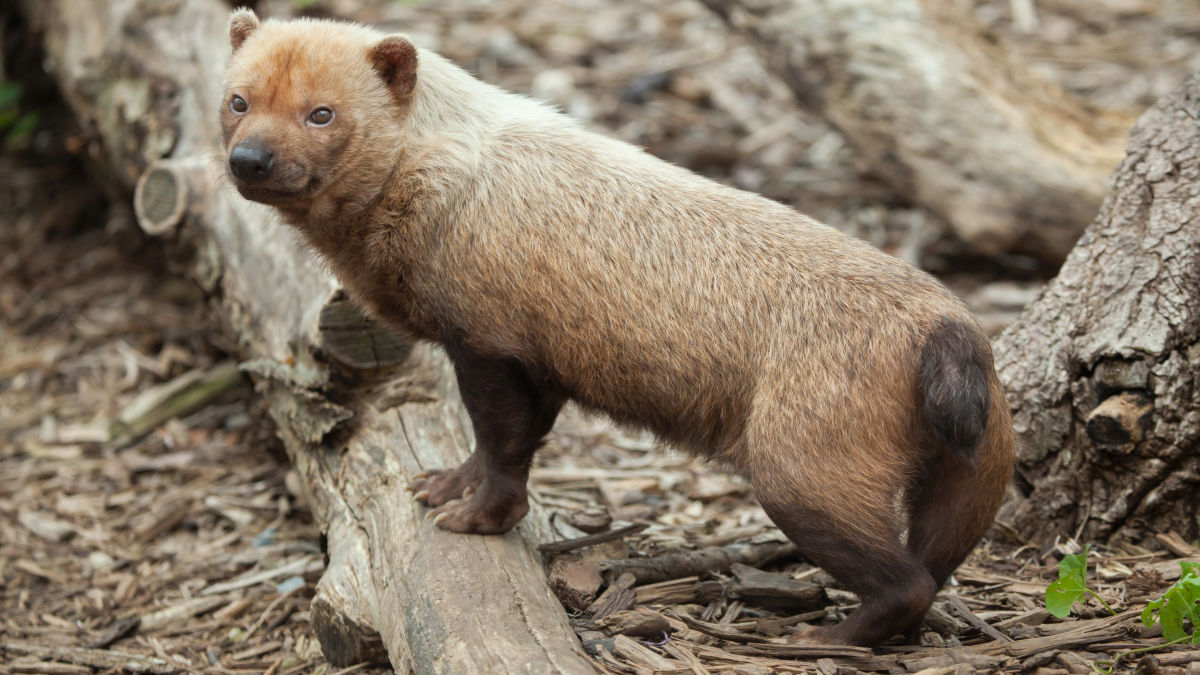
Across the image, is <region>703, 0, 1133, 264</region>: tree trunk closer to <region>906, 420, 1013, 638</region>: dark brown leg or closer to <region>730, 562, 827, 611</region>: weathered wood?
<region>906, 420, 1013, 638</region>: dark brown leg

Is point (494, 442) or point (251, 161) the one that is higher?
point (251, 161)

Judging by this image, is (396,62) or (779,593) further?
(779,593)

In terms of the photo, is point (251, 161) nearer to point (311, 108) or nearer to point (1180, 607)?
point (311, 108)

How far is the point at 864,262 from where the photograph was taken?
14.8ft

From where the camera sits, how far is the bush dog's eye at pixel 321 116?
4598 mm

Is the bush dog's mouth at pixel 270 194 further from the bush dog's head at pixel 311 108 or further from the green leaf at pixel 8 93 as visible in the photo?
the green leaf at pixel 8 93

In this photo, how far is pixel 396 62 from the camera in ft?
15.6

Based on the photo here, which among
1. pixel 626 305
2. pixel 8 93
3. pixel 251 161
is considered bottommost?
pixel 8 93

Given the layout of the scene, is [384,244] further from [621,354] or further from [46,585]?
[46,585]

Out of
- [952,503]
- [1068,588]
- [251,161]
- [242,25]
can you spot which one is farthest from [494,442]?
[1068,588]

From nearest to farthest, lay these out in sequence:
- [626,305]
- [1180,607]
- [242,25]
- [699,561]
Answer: [1180,607], [626,305], [242,25], [699,561]

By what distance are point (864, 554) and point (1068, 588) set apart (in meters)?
0.83

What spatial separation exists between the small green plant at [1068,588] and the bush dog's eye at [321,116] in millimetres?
3529

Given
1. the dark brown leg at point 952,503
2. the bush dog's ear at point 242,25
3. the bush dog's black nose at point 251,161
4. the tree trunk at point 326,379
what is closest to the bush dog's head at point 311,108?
the bush dog's black nose at point 251,161
